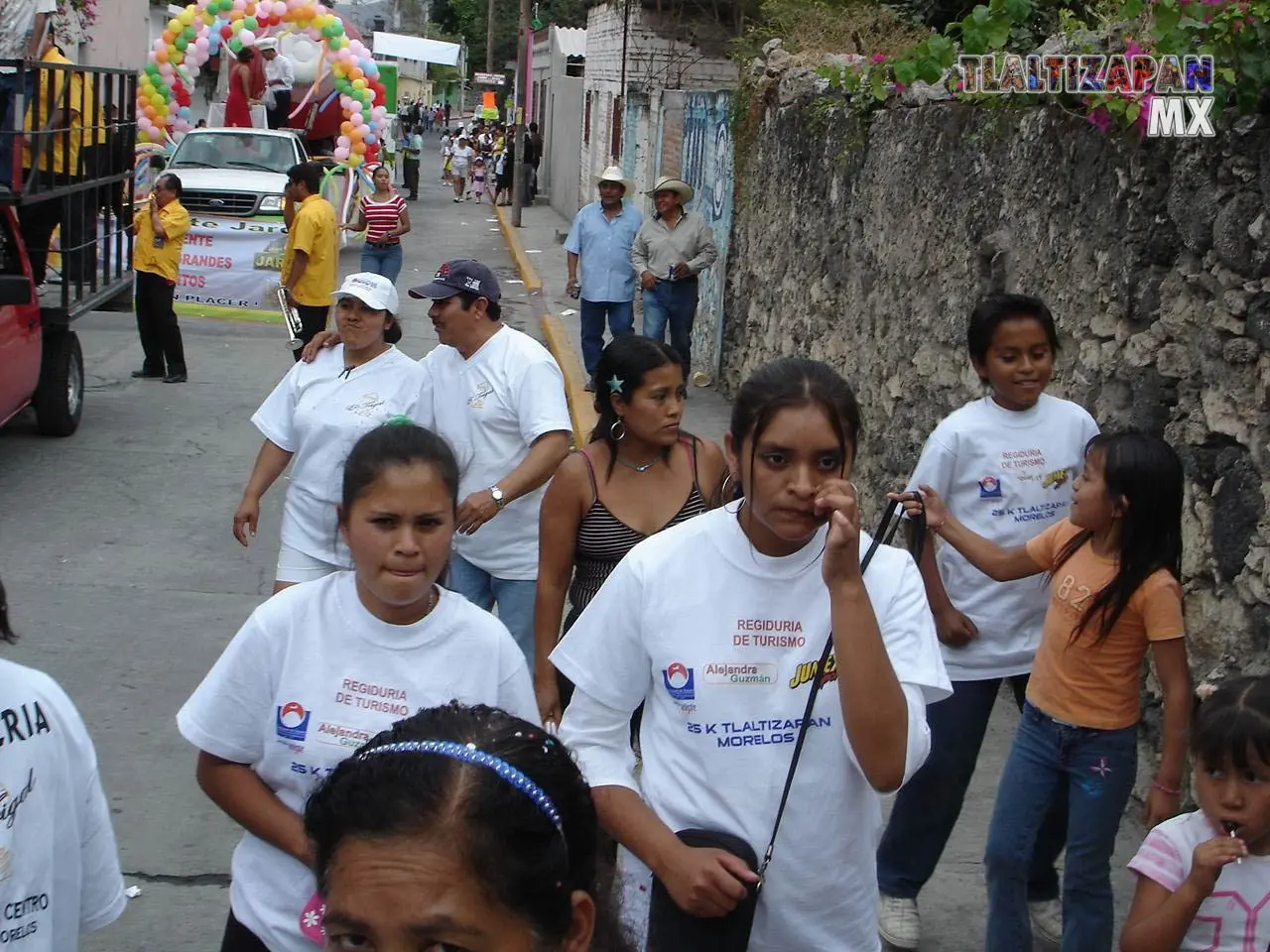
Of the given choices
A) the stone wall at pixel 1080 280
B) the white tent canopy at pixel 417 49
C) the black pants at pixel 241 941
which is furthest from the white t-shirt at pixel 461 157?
the black pants at pixel 241 941

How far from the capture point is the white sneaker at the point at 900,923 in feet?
15.1

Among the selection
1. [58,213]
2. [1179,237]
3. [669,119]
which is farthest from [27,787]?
[669,119]

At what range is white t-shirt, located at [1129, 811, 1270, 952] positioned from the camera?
2.98m

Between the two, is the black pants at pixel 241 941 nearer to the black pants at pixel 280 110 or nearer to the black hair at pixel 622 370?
the black hair at pixel 622 370

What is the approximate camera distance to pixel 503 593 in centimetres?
543

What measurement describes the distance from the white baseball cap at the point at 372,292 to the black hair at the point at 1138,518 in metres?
2.76

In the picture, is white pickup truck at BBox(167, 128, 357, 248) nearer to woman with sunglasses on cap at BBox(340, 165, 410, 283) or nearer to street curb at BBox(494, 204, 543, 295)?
street curb at BBox(494, 204, 543, 295)

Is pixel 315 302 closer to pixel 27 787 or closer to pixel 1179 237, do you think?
pixel 1179 237

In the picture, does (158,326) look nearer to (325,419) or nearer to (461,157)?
(325,419)

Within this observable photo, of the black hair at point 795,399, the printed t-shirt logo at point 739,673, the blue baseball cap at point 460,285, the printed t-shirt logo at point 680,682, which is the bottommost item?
the printed t-shirt logo at point 680,682

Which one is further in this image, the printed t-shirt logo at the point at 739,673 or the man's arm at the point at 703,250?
the man's arm at the point at 703,250

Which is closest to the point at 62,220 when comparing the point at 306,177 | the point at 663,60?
the point at 306,177

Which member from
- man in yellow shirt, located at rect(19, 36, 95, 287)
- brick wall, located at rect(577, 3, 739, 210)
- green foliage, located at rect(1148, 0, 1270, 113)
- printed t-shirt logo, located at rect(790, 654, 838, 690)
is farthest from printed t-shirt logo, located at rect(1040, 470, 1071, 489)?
brick wall, located at rect(577, 3, 739, 210)

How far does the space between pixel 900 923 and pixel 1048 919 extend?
0.43m
